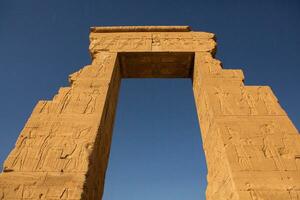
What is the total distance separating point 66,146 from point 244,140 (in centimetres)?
285

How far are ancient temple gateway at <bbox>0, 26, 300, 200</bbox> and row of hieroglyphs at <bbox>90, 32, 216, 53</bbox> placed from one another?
48 millimetres

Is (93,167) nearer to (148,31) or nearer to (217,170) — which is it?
(217,170)

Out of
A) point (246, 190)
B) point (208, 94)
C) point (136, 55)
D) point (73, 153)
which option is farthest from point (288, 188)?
point (136, 55)

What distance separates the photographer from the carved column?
11.4 feet

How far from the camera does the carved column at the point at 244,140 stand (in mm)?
3480

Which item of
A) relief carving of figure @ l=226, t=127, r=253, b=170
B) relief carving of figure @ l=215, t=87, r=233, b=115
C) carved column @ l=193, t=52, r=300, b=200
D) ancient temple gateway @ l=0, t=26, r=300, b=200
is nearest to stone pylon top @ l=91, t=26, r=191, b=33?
ancient temple gateway @ l=0, t=26, r=300, b=200

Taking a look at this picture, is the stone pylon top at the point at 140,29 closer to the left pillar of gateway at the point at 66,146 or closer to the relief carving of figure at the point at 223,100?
the left pillar of gateway at the point at 66,146

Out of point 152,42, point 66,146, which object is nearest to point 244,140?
point 66,146

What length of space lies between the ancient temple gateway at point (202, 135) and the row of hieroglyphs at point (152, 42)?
5 centimetres

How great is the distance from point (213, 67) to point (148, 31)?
95.1 inches

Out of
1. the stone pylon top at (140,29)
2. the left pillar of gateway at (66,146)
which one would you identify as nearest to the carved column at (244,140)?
the stone pylon top at (140,29)

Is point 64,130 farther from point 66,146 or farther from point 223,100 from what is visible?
point 223,100

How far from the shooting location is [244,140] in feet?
13.5

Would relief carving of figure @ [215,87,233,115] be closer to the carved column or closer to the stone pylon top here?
the carved column
